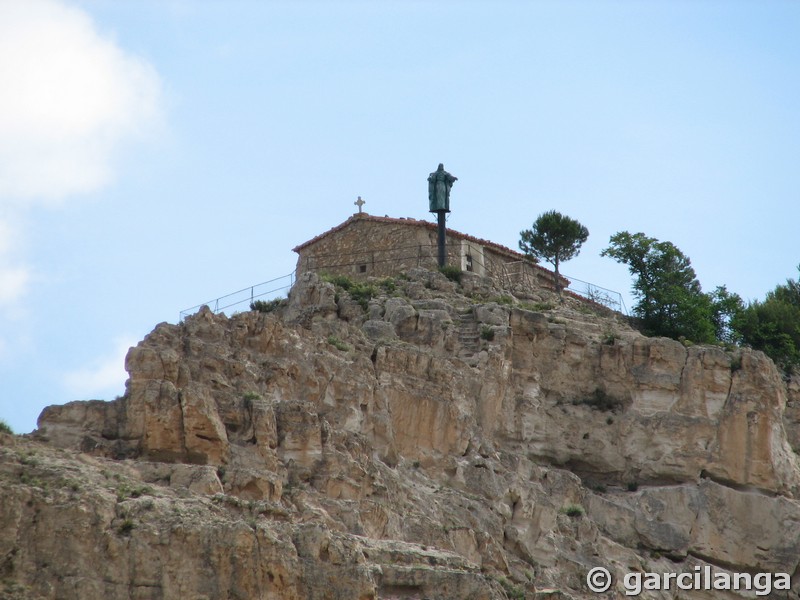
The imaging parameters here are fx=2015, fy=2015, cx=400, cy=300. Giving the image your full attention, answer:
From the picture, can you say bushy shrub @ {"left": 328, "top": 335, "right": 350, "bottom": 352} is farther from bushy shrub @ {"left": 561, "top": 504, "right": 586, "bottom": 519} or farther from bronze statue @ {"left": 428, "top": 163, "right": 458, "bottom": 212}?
bronze statue @ {"left": 428, "top": 163, "right": 458, "bottom": 212}

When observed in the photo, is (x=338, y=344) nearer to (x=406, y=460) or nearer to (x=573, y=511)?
(x=406, y=460)

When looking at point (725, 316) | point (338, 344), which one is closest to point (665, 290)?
point (725, 316)

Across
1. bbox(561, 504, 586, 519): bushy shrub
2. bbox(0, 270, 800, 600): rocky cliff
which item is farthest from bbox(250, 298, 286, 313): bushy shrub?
bbox(561, 504, 586, 519): bushy shrub

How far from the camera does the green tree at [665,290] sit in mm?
67062

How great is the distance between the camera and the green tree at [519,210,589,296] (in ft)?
232

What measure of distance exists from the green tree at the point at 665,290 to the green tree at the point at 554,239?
4.33ft

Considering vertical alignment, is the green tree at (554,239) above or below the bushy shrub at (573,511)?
above

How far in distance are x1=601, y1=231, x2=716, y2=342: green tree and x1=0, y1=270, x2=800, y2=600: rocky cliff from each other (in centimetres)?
221

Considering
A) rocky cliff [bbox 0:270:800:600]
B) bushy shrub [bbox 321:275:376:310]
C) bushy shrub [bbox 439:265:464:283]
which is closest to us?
rocky cliff [bbox 0:270:800:600]

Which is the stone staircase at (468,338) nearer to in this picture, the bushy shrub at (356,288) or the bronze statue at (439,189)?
the bushy shrub at (356,288)

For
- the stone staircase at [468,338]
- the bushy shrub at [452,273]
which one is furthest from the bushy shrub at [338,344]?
the bushy shrub at [452,273]

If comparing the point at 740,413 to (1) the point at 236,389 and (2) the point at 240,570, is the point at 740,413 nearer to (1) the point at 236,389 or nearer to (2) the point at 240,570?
(1) the point at 236,389

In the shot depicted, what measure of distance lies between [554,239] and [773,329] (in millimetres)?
8433

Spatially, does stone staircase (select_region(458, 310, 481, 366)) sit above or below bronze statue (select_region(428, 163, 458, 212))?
below
